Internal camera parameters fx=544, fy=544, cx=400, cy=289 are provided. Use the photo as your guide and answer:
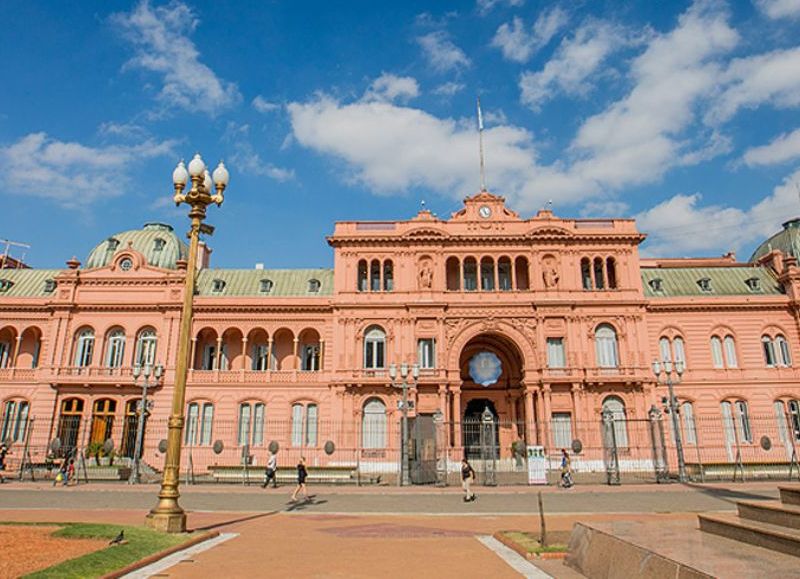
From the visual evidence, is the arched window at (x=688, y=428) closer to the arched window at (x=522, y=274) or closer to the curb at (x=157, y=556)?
the arched window at (x=522, y=274)

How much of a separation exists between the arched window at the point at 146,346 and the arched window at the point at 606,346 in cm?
3154

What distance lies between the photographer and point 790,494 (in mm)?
8141

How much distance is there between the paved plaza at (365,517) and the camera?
9188 millimetres

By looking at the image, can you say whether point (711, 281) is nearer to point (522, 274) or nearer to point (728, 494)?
point (522, 274)

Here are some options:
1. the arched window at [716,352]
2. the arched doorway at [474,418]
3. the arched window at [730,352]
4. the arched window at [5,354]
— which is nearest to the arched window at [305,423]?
the arched doorway at [474,418]

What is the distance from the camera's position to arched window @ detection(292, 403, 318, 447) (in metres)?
37.8

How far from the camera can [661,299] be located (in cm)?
3959

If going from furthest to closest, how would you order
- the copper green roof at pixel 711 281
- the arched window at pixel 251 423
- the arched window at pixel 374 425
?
the copper green roof at pixel 711 281
the arched window at pixel 251 423
the arched window at pixel 374 425

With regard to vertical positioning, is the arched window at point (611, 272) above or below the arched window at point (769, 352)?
above

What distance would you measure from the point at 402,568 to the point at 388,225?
32.7 meters

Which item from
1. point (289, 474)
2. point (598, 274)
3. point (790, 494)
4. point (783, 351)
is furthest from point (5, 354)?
point (783, 351)

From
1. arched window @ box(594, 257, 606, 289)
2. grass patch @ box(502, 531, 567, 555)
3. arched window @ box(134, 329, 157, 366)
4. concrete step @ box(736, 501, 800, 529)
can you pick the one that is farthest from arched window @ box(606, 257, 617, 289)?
arched window @ box(134, 329, 157, 366)

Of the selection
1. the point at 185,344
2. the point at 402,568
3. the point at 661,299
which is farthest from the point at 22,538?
the point at 661,299

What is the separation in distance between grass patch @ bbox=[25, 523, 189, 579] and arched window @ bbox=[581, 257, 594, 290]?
3398cm
